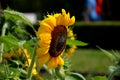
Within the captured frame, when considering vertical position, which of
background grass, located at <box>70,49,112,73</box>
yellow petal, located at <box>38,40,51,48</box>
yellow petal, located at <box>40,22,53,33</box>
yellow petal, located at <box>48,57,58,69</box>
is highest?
yellow petal, located at <box>40,22,53,33</box>

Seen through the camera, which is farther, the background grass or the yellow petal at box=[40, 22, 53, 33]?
the background grass

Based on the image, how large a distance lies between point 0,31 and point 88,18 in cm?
1562

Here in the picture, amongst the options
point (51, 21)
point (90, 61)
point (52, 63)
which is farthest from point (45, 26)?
point (90, 61)

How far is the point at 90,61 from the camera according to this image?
11.2 meters

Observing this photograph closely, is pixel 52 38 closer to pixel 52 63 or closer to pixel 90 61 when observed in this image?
pixel 52 63

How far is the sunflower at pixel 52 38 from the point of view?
1735 mm

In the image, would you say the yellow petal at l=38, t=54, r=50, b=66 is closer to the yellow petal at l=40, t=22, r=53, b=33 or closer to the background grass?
the yellow petal at l=40, t=22, r=53, b=33

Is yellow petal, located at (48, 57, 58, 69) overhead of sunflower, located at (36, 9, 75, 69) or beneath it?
beneath

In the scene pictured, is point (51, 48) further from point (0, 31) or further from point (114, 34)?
point (114, 34)

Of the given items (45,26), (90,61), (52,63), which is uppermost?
(45,26)

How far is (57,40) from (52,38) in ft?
0.06

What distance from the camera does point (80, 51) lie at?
13.3m

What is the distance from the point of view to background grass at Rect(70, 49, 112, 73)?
966 cm

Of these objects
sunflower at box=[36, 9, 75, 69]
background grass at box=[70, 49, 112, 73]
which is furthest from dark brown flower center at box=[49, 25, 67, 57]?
background grass at box=[70, 49, 112, 73]
